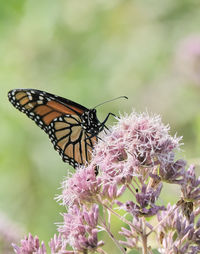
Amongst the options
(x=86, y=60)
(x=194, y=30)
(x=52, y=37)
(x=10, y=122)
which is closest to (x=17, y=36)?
(x=52, y=37)

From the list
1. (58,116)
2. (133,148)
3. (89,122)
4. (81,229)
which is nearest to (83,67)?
(58,116)

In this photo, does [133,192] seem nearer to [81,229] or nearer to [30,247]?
[81,229]

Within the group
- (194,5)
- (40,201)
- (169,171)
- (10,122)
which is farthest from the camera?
(194,5)

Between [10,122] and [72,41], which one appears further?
[72,41]

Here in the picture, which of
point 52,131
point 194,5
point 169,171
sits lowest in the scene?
point 169,171

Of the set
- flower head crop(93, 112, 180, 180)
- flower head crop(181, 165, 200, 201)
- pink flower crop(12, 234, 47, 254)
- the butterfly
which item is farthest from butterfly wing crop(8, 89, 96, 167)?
flower head crop(181, 165, 200, 201)

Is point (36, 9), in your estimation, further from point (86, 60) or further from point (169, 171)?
point (169, 171)

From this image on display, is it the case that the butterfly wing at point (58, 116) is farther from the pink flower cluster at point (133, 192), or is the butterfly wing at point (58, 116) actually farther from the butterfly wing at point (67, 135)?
the pink flower cluster at point (133, 192)
